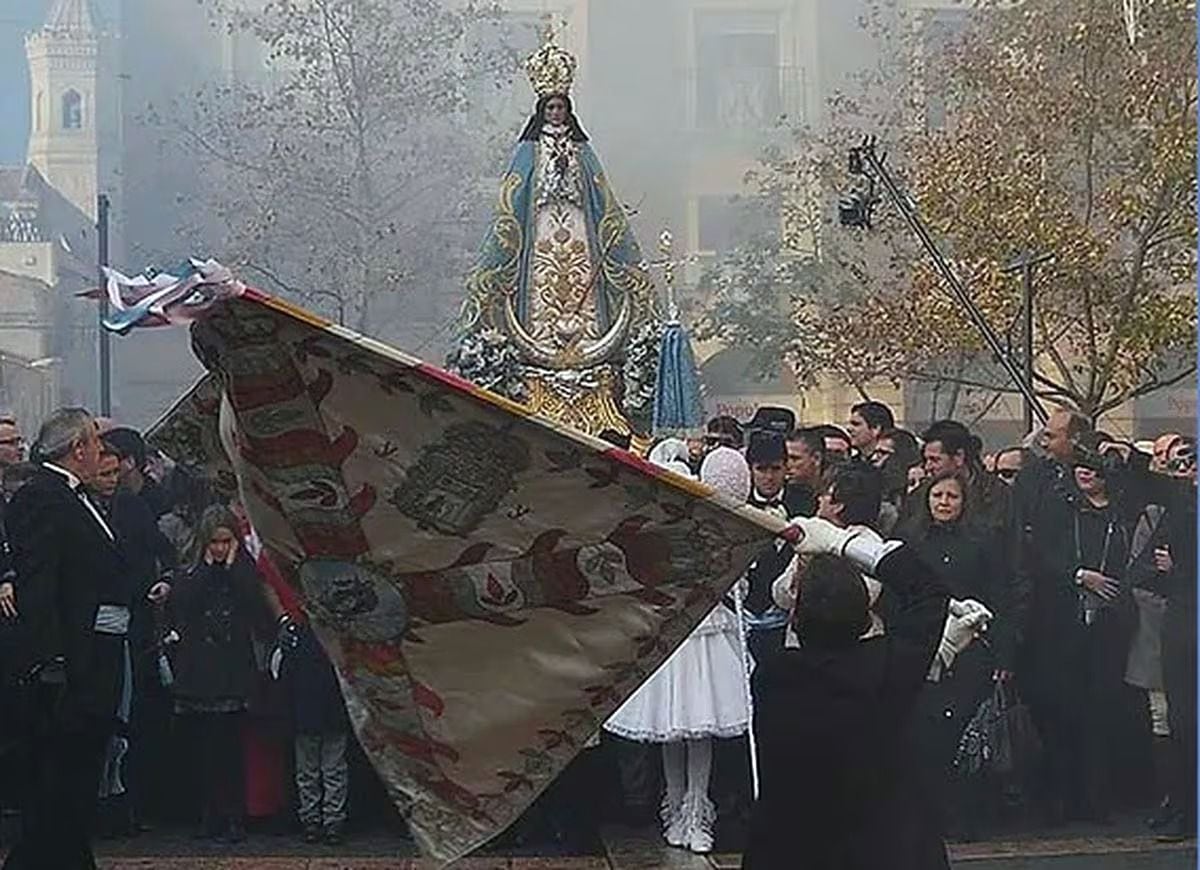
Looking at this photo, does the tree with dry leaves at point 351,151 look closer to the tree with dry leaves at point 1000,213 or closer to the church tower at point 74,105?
the church tower at point 74,105

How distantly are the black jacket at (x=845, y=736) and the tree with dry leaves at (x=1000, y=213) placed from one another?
7640 millimetres

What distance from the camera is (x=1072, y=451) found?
24.0ft

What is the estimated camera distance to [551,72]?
10.6 m

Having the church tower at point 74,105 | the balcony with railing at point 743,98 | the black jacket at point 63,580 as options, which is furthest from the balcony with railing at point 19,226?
the black jacket at point 63,580

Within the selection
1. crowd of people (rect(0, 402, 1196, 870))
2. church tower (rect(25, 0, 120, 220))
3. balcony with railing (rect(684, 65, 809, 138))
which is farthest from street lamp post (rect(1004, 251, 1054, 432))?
church tower (rect(25, 0, 120, 220))

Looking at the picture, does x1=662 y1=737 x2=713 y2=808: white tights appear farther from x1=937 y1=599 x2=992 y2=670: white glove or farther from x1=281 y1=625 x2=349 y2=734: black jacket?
x1=937 y1=599 x2=992 y2=670: white glove

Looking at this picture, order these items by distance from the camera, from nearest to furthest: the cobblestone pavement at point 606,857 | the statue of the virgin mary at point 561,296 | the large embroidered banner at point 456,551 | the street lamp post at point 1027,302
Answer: the large embroidered banner at point 456,551
the cobblestone pavement at point 606,857
the statue of the virgin mary at point 561,296
the street lamp post at point 1027,302

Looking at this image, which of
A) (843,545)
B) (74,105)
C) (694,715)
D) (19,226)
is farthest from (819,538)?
(74,105)

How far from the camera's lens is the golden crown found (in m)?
10.6

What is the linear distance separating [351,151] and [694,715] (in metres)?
5.93

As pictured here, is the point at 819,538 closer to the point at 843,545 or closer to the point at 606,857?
the point at 843,545

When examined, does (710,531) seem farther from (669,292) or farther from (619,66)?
(619,66)

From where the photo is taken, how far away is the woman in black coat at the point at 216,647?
6836 millimetres

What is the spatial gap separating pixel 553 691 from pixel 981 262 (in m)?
8.36
